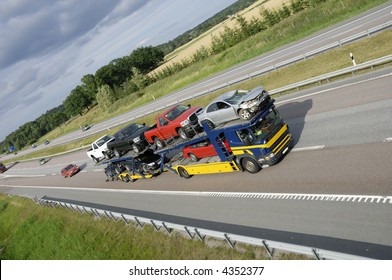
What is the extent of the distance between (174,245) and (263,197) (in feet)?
12.5

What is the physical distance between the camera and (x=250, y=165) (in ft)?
47.5

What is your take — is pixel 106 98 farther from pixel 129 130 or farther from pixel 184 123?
pixel 184 123

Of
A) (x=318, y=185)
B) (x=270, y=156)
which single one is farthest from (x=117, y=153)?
(x=318, y=185)

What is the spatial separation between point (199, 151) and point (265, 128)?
421cm

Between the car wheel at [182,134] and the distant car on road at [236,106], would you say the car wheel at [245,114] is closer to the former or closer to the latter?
the distant car on road at [236,106]

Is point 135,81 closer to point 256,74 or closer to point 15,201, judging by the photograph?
point 15,201

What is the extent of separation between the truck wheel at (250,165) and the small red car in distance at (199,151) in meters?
1.96

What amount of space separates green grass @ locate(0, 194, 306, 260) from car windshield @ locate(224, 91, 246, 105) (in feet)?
20.9

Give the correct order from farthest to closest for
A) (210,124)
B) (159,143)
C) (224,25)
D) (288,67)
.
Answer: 1. (224,25)
2. (288,67)
3. (159,143)
4. (210,124)

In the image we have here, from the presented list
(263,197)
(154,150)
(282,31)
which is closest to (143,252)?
(263,197)

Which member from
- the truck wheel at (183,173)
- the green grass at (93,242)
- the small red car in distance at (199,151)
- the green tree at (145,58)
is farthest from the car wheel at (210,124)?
the green tree at (145,58)

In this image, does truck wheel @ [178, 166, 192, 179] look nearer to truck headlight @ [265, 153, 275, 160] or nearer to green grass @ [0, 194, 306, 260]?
green grass @ [0, 194, 306, 260]

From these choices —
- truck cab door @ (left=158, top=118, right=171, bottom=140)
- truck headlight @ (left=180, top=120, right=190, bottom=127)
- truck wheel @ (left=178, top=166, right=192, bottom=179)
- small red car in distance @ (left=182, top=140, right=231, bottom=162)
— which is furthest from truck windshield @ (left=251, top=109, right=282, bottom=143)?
truck cab door @ (left=158, top=118, right=171, bottom=140)

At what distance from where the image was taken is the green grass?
438 inches
